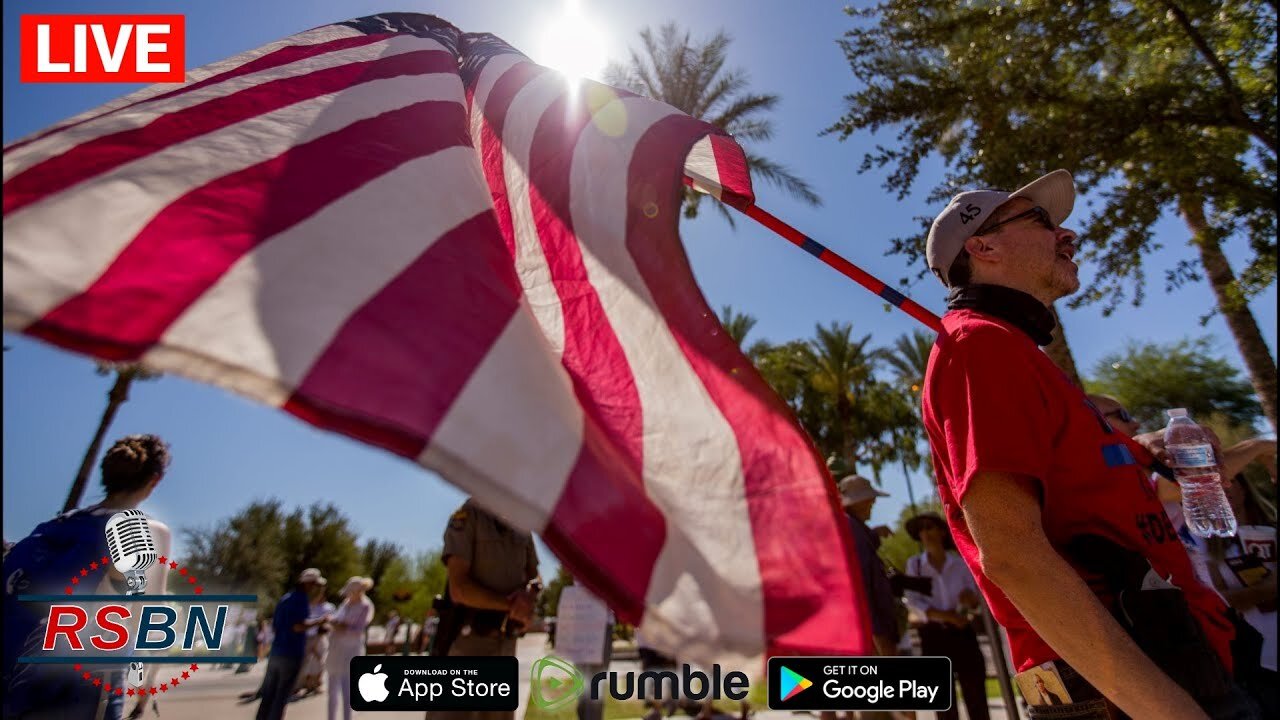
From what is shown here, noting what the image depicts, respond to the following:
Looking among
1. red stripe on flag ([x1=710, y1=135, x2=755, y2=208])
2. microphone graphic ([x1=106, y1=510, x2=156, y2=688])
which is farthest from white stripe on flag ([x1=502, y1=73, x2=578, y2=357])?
microphone graphic ([x1=106, y1=510, x2=156, y2=688])

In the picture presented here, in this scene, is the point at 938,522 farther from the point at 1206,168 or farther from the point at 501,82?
the point at 501,82

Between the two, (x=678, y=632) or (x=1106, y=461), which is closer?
(x=678, y=632)

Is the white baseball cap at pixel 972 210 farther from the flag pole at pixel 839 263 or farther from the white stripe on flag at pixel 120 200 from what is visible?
the white stripe on flag at pixel 120 200

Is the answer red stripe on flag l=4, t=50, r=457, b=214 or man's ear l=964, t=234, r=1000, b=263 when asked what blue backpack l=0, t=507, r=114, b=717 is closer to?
red stripe on flag l=4, t=50, r=457, b=214

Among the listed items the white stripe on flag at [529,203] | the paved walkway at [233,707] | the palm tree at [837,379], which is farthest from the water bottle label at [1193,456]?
the palm tree at [837,379]

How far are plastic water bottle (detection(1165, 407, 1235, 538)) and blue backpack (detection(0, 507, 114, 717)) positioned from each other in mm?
4753

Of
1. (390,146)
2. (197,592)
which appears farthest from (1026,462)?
(197,592)

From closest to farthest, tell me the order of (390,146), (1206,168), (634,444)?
(634,444) → (390,146) → (1206,168)

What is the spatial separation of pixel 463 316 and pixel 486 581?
3.01 metres

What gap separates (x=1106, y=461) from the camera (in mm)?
1704

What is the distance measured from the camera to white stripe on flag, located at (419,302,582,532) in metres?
1.06

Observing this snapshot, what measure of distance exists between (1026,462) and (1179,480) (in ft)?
6.06

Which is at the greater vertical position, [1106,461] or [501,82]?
[501,82]

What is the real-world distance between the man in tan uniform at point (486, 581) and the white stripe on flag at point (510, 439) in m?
2.75
